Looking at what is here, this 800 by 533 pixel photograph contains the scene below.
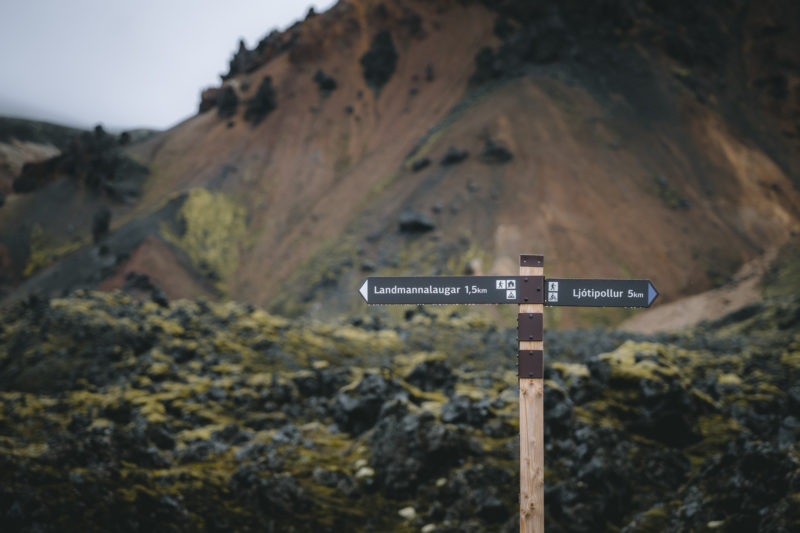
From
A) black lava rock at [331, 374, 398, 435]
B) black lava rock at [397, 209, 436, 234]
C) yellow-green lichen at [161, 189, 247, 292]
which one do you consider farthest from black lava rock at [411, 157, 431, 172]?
black lava rock at [331, 374, 398, 435]

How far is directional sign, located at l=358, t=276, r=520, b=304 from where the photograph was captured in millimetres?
4691

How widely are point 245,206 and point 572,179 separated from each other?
29.2 m

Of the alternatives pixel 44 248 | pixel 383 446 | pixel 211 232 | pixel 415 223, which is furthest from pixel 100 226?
pixel 383 446

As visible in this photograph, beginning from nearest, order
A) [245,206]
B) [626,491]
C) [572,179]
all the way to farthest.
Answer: [626,491], [572,179], [245,206]

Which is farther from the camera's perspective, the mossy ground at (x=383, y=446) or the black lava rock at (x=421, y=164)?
the black lava rock at (x=421, y=164)

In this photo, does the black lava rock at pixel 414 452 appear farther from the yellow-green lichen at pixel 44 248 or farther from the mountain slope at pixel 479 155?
the yellow-green lichen at pixel 44 248

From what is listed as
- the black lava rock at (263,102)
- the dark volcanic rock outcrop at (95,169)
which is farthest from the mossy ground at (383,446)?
the black lava rock at (263,102)

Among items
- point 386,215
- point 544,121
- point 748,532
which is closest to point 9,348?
point 748,532

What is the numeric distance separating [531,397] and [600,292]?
3.58 feet

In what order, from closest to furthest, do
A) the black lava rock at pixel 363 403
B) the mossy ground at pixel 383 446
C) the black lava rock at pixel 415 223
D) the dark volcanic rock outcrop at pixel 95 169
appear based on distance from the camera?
1. the mossy ground at pixel 383 446
2. the black lava rock at pixel 363 403
3. the black lava rock at pixel 415 223
4. the dark volcanic rock outcrop at pixel 95 169

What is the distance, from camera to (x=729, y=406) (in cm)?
990

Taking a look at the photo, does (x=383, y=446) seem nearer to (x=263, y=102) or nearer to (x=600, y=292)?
(x=600, y=292)

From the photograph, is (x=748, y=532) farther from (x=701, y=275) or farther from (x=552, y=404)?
(x=701, y=275)

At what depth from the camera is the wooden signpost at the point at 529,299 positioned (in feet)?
14.4
